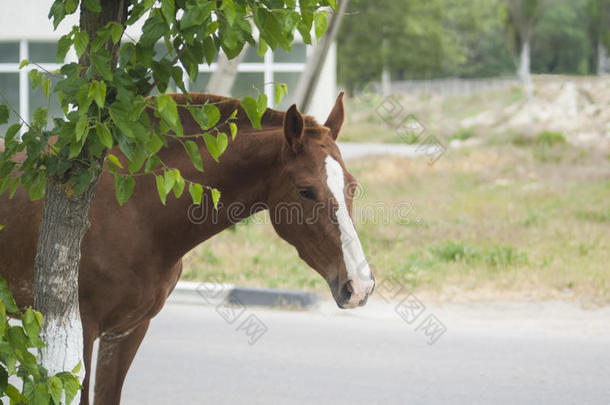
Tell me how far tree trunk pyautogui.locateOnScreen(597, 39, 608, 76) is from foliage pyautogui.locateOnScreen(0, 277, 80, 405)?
157 ft

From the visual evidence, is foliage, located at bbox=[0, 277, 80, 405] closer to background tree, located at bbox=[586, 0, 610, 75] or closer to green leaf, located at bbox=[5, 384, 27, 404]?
green leaf, located at bbox=[5, 384, 27, 404]

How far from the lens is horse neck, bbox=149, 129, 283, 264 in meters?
3.37

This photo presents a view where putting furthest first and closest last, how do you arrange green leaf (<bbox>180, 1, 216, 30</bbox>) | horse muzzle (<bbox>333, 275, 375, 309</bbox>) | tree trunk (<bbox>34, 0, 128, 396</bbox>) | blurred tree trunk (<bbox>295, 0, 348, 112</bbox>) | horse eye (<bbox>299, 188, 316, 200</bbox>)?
blurred tree trunk (<bbox>295, 0, 348, 112</bbox>), horse eye (<bbox>299, 188, 316, 200</bbox>), horse muzzle (<bbox>333, 275, 375, 309</bbox>), tree trunk (<bbox>34, 0, 128, 396</bbox>), green leaf (<bbox>180, 1, 216, 30</bbox>)

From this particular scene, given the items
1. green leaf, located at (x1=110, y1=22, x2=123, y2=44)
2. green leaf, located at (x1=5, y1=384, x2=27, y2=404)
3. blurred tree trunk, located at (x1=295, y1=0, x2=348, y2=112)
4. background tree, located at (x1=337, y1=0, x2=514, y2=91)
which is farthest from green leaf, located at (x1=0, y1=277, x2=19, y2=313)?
background tree, located at (x1=337, y1=0, x2=514, y2=91)

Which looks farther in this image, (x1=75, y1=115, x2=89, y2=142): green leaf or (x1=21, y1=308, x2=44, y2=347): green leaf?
(x1=21, y1=308, x2=44, y2=347): green leaf

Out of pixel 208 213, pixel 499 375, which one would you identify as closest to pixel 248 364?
pixel 499 375

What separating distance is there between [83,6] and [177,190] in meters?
0.71

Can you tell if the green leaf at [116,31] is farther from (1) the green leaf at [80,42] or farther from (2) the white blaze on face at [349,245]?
(2) the white blaze on face at [349,245]

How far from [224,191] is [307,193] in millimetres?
460

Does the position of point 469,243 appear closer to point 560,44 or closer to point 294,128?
point 294,128

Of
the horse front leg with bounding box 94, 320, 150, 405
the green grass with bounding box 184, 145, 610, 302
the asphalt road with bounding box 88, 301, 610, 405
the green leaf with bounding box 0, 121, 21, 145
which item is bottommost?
the green grass with bounding box 184, 145, 610, 302

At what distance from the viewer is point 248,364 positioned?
5.67 m

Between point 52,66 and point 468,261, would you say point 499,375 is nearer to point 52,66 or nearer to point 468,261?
point 468,261

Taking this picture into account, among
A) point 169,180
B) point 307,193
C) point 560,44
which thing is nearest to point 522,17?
point 560,44
